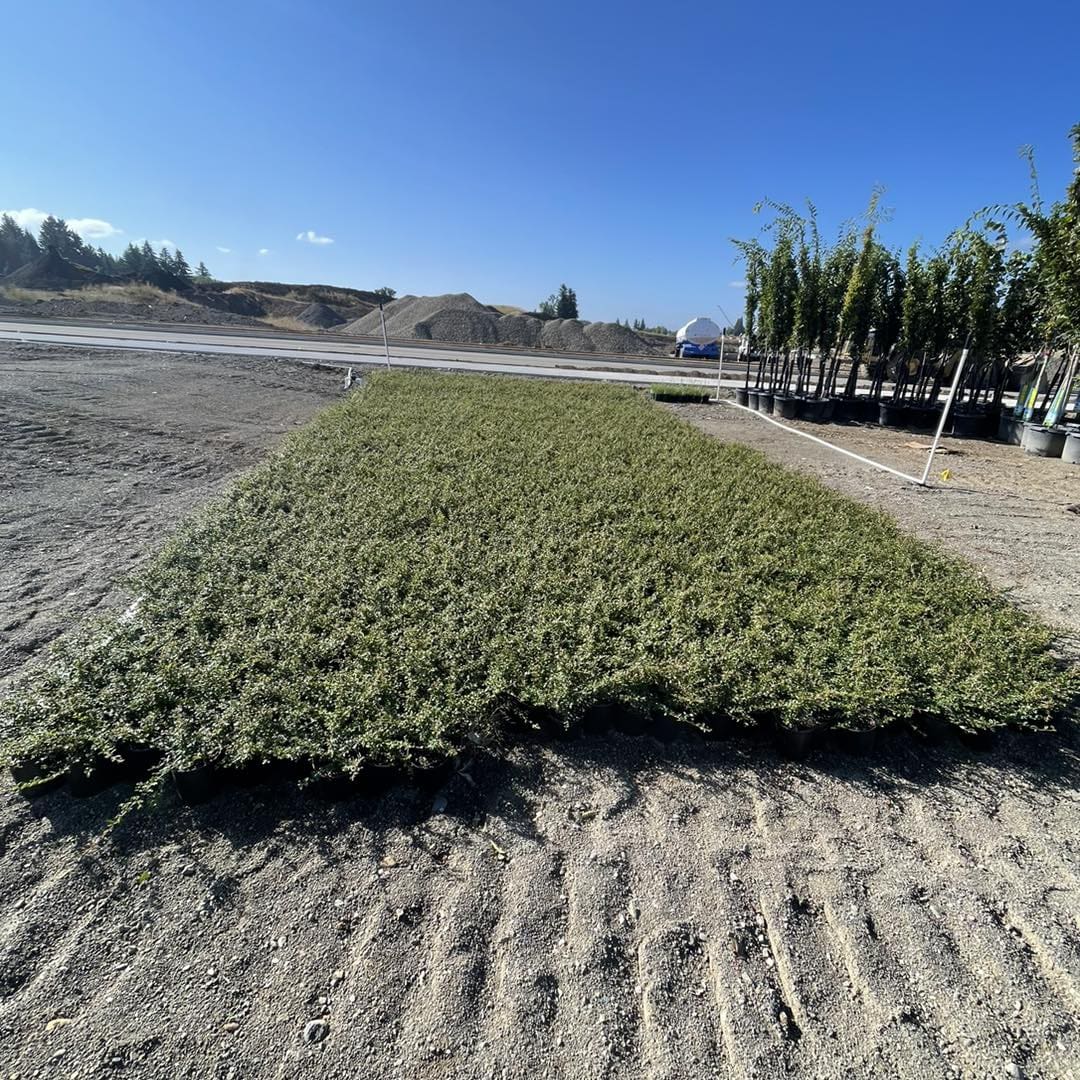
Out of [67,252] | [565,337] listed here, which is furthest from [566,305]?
[67,252]

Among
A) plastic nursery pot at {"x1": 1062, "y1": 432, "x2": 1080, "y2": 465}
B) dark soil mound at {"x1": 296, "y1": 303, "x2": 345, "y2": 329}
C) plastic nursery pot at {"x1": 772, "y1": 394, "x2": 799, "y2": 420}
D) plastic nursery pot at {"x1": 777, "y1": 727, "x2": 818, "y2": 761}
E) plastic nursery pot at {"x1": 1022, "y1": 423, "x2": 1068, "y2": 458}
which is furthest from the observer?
dark soil mound at {"x1": 296, "y1": 303, "x2": 345, "y2": 329}

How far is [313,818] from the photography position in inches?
91.7

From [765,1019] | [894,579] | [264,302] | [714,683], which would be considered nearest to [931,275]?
[894,579]

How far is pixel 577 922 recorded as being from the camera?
76.5 inches

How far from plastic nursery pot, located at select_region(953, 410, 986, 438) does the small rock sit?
50.1 feet

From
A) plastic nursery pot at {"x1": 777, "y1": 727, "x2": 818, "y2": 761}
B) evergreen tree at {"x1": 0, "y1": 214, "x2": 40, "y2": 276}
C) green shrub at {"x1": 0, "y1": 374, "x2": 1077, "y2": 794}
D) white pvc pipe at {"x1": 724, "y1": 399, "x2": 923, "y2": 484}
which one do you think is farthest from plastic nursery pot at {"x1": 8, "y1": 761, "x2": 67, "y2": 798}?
evergreen tree at {"x1": 0, "y1": 214, "x2": 40, "y2": 276}

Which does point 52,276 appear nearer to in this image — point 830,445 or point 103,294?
point 103,294

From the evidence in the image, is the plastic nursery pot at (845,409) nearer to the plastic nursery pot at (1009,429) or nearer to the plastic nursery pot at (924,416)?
the plastic nursery pot at (924,416)

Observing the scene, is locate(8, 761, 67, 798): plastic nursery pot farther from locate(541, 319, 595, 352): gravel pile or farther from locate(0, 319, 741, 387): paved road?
locate(541, 319, 595, 352): gravel pile

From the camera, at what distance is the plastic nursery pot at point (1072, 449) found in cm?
956

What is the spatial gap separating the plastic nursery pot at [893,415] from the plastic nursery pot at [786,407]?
6.63ft

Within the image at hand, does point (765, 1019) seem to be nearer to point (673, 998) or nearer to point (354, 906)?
point (673, 998)

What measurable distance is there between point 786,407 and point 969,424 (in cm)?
392

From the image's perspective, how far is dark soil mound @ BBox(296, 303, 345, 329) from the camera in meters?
44.2
